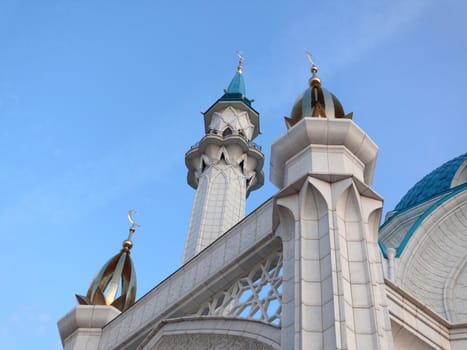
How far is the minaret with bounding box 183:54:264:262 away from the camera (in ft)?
64.3

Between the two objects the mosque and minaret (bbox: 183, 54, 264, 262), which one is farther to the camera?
minaret (bbox: 183, 54, 264, 262)

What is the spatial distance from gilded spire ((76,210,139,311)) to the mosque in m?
0.02

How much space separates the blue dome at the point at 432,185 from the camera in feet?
43.7

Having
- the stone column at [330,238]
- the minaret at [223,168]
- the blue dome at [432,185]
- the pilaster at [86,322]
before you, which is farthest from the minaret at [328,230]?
the minaret at [223,168]

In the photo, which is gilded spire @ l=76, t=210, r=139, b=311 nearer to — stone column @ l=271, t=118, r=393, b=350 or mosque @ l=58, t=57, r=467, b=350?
mosque @ l=58, t=57, r=467, b=350

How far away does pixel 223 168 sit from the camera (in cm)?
2181

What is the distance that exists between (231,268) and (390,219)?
252 inches

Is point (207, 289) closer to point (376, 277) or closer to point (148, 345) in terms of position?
point (148, 345)

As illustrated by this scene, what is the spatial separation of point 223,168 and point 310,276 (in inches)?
632

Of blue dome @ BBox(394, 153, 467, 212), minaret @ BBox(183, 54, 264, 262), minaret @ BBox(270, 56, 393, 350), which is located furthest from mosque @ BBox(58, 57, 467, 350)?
minaret @ BBox(183, 54, 264, 262)

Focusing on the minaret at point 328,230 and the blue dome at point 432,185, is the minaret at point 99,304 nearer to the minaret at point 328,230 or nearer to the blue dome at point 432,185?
the minaret at point 328,230

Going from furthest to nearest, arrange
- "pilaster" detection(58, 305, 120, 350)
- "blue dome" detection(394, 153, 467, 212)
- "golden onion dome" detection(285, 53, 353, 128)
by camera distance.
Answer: "blue dome" detection(394, 153, 467, 212)
"pilaster" detection(58, 305, 120, 350)
"golden onion dome" detection(285, 53, 353, 128)

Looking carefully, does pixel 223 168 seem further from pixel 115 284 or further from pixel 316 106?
pixel 316 106

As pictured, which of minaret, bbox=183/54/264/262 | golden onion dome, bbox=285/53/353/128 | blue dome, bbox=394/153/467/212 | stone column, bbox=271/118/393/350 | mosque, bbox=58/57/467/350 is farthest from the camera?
minaret, bbox=183/54/264/262
